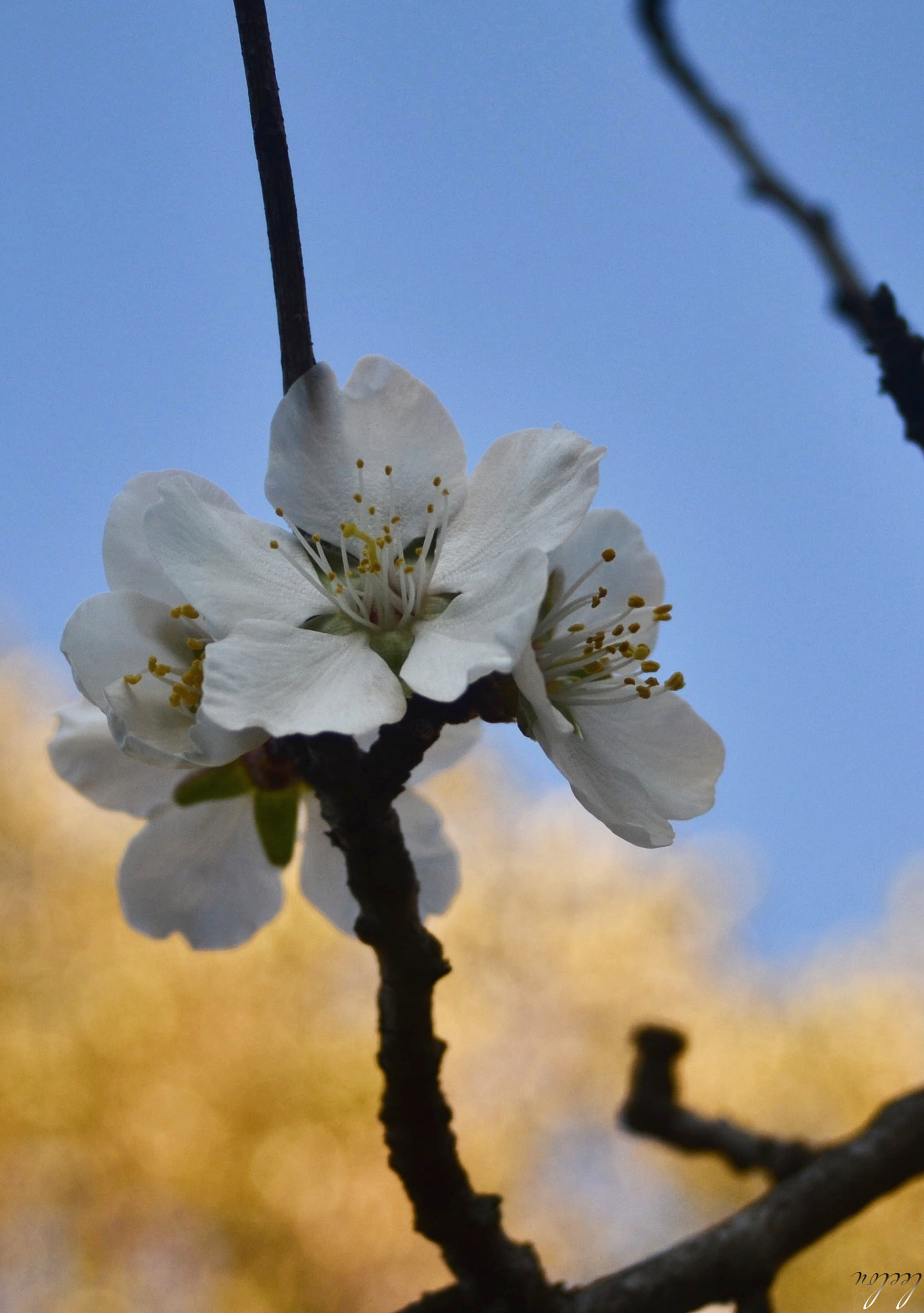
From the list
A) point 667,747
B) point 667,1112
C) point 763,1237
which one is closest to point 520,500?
point 667,747

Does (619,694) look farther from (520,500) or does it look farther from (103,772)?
(103,772)

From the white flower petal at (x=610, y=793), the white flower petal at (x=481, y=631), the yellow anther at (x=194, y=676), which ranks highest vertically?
the yellow anther at (x=194, y=676)

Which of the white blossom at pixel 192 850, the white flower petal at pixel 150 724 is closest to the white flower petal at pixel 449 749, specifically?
the white blossom at pixel 192 850

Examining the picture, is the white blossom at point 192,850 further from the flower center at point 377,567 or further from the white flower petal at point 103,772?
the flower center at point 377,567

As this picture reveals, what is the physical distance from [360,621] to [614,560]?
20 centimetres

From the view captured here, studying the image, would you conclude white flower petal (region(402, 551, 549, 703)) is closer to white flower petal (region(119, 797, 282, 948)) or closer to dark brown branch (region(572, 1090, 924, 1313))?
white flower petal (region(119, 797, 282, 948))

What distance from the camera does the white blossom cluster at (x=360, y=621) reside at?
59cm

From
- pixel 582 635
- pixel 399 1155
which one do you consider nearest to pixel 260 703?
pixel 582 635

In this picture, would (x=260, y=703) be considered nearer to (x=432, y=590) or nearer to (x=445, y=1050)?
(x=432, y=590)

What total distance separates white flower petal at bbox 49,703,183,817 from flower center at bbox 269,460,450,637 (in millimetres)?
236

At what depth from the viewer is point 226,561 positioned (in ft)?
2.13

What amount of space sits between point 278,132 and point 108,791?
494 mm

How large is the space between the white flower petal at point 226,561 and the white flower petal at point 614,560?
198 mm

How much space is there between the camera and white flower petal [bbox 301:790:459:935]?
33.9 inches
